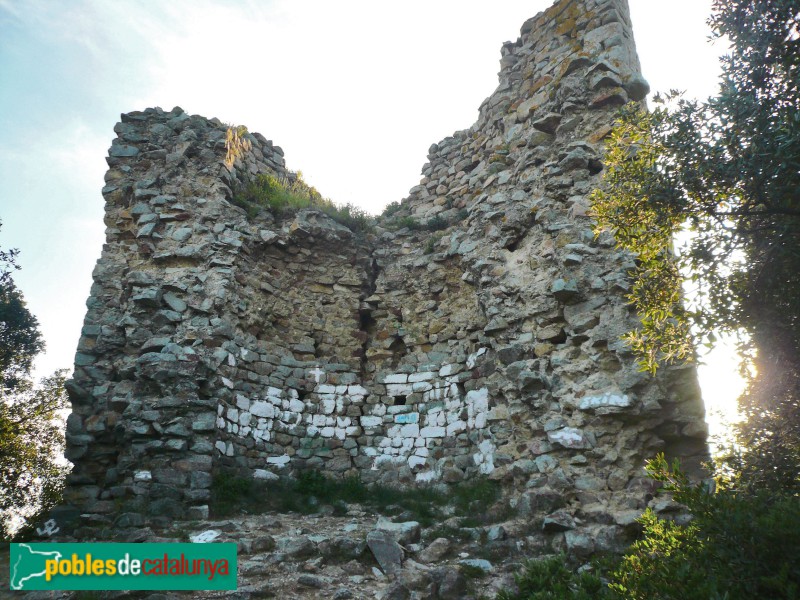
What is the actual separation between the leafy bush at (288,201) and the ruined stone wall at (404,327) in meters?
0.28

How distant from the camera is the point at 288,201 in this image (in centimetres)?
1159

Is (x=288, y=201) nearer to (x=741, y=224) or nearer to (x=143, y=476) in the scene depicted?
(x=143, y=476)

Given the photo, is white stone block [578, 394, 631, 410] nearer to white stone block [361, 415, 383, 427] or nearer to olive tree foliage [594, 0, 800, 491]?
olive tree foliage [594, 0, 800, 491]

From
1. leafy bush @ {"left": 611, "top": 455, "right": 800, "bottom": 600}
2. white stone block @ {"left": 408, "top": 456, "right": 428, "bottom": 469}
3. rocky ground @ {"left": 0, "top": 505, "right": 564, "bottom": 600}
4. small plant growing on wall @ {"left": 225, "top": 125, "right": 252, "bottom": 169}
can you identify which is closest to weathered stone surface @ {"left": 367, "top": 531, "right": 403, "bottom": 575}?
rocky ground @ {"left": 0, "top": 505, "right": 564, "bottom": 600}

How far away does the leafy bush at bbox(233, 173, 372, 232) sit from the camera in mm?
11391

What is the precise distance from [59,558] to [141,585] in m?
1.35

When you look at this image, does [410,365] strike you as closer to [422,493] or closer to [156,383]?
[422,493]

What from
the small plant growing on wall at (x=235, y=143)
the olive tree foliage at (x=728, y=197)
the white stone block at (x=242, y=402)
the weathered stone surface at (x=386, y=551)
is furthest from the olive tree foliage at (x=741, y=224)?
the small plant growing on wall at (x=235, y=143)

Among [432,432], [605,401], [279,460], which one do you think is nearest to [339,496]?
[279,460]

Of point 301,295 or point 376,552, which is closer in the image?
point 376,552

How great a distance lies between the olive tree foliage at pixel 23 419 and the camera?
12.6m

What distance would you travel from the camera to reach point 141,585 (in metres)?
5.73

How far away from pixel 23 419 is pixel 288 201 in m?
8.00

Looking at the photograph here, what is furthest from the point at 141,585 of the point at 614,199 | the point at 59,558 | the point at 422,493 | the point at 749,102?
the point at 749,102
